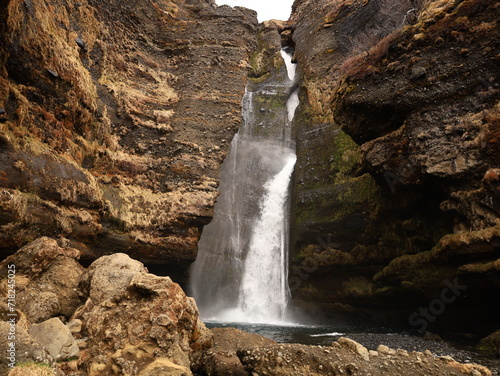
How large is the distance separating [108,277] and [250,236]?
13294mm

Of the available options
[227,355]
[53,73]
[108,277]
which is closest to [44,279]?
[108,277]

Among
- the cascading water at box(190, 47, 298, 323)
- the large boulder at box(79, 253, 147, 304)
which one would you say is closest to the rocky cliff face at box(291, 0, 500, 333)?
the cascading water at box(190, 47, 298, 323)

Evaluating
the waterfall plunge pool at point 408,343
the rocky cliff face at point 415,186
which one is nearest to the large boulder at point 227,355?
the waterfall plunge pool at point 408,343

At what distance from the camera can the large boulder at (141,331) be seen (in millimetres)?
5332

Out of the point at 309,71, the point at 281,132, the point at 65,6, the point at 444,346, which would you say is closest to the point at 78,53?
the point at 65,6

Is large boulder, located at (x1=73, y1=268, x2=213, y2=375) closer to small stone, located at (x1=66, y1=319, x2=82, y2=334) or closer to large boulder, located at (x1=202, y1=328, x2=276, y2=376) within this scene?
small stone, located at (x1=66, y1=319, x2=82, y2=334)

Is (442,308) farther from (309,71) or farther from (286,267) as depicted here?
(309,71)

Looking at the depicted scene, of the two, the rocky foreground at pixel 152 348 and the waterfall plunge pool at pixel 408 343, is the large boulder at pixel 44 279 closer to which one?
the rocky foreground at pixel 152 348

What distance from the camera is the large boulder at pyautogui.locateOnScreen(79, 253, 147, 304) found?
25.2 ft

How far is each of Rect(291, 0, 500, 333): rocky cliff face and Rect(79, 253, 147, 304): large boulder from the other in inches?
392

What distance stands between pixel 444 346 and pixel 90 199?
44.5 feet

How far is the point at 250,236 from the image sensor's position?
2080 centimetres

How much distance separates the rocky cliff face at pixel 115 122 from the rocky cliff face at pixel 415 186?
681 cm

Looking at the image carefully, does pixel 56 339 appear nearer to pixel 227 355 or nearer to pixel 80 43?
pixel 227 355
